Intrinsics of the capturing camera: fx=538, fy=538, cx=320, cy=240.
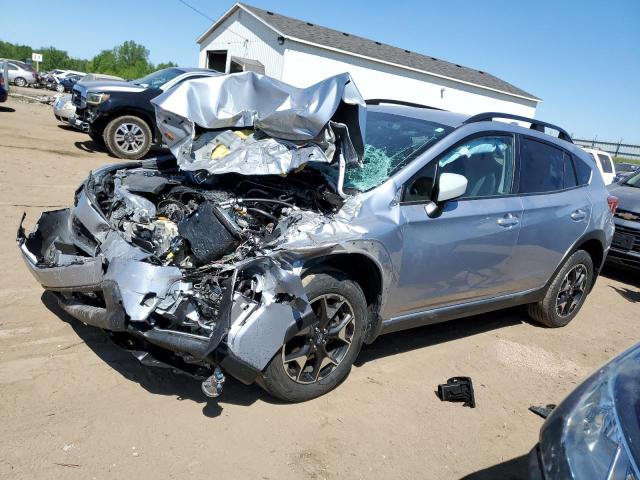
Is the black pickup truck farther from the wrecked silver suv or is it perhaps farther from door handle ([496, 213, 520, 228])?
door handle ([496, 213, 520, 228])

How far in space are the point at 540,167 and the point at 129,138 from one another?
28.1ft

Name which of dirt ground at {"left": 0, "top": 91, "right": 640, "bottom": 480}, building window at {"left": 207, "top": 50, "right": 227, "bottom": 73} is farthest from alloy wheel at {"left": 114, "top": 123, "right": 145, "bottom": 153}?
building window at {"left": 207, "top": 50, "right": 227, "bottom": 73}

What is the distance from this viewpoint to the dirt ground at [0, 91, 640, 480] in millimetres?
2783

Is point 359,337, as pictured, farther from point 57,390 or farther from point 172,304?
point 57,390

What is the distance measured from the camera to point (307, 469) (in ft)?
9.39

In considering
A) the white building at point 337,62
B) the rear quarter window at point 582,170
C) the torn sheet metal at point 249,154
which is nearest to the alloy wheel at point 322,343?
the torn sheet metal at point 249,154

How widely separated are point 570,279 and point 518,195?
1470 millimetres

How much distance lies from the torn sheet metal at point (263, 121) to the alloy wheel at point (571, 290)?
293 cm

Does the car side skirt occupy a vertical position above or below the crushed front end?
below

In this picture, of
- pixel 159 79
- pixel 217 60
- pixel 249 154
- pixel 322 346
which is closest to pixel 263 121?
pixel 249 154

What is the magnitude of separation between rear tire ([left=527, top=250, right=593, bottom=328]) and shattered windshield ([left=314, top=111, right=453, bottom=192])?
210cm

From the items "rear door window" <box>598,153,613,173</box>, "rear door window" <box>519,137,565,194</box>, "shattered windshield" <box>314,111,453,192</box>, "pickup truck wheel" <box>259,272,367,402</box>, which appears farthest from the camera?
"rear door window" <box>598,153,613,173</box>

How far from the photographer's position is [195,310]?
289cm

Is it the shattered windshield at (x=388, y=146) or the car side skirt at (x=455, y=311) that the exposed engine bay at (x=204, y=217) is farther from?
the car side skirt at (x=455, y=311)
